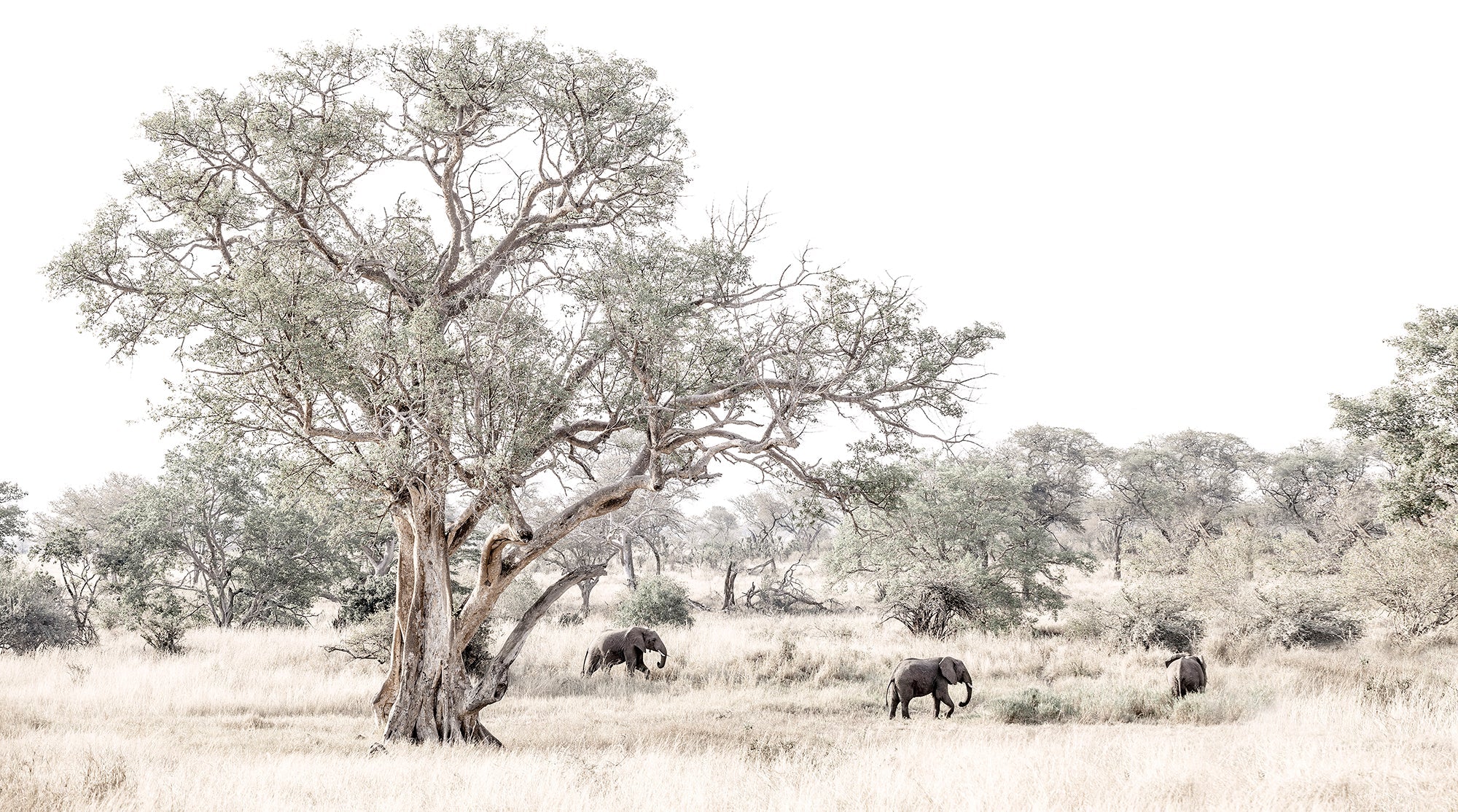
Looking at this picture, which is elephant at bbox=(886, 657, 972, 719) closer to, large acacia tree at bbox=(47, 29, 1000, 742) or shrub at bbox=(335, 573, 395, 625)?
large acacia tree at bbox=(47, 29, 1000, 742)

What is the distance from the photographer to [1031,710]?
1409 cm

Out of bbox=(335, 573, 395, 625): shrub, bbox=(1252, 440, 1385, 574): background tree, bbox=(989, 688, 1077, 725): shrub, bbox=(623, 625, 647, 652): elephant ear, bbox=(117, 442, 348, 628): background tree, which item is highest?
bbox=(1252, 440, 1385, 574): background tree

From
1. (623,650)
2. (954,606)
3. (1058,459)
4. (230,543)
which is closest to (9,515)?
(230,543)

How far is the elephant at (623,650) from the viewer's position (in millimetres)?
18203

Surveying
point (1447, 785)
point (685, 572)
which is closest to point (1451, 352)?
point (1447, 785)

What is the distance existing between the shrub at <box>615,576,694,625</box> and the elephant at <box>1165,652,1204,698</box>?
14754 millimetres

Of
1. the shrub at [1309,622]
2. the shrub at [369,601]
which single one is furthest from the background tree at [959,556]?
the shrub at [369,601]

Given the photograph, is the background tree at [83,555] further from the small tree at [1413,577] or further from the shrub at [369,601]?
the small tree at [1413,577]

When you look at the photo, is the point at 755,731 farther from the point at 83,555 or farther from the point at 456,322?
the point at 83,555

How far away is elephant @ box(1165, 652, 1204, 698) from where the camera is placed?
578 inches

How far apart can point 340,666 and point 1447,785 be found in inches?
699

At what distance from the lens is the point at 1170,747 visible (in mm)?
9914

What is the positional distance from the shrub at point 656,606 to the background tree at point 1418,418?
1807 cm

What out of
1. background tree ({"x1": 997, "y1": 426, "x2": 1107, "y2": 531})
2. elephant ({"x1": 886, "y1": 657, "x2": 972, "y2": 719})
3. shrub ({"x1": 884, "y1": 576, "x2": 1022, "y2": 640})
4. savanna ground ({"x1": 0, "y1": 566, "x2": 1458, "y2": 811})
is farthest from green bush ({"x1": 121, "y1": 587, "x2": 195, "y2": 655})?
background tree ({"x1": 997, "y1": 426, "x2": 1107, "y2": 531})
